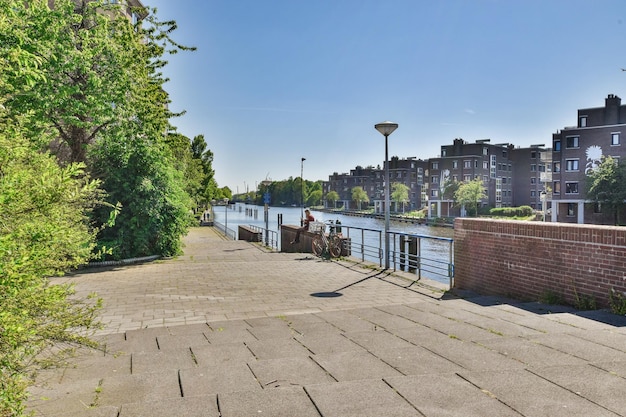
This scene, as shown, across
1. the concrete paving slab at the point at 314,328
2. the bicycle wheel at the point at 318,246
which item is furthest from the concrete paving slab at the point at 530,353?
the bicycle wheel at the point at 318,246

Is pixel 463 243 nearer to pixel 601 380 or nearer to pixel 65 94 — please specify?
pixel 601 380

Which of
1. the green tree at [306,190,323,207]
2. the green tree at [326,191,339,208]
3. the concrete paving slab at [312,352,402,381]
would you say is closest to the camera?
the concrete paving slab at [312,352,402,381]

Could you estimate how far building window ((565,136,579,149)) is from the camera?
5738 centimetres

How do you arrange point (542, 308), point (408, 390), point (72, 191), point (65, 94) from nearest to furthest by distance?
point (72, 191), point (408, 390), point (542, 308), point (65, 94)

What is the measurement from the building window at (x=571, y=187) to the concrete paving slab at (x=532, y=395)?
60.8 m

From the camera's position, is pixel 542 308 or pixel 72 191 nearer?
pixel 72 191

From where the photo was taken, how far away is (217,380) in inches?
163

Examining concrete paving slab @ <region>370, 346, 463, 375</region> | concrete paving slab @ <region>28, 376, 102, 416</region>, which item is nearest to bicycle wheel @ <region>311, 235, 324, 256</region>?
concrete paving slab @ <region>370, 346, 463, 375</region>

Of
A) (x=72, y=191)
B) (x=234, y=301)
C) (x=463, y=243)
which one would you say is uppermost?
(x=72, y=191)

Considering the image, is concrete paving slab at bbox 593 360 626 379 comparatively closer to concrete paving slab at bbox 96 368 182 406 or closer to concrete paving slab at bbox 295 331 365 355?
concrete paving slab at bbox 295 331 365 355

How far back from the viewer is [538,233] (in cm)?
768

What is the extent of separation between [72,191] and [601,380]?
4.29 m

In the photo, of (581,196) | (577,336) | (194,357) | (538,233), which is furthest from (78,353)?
(581,196)

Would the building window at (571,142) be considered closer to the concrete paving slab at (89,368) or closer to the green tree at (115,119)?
the green tree at (115,119)
